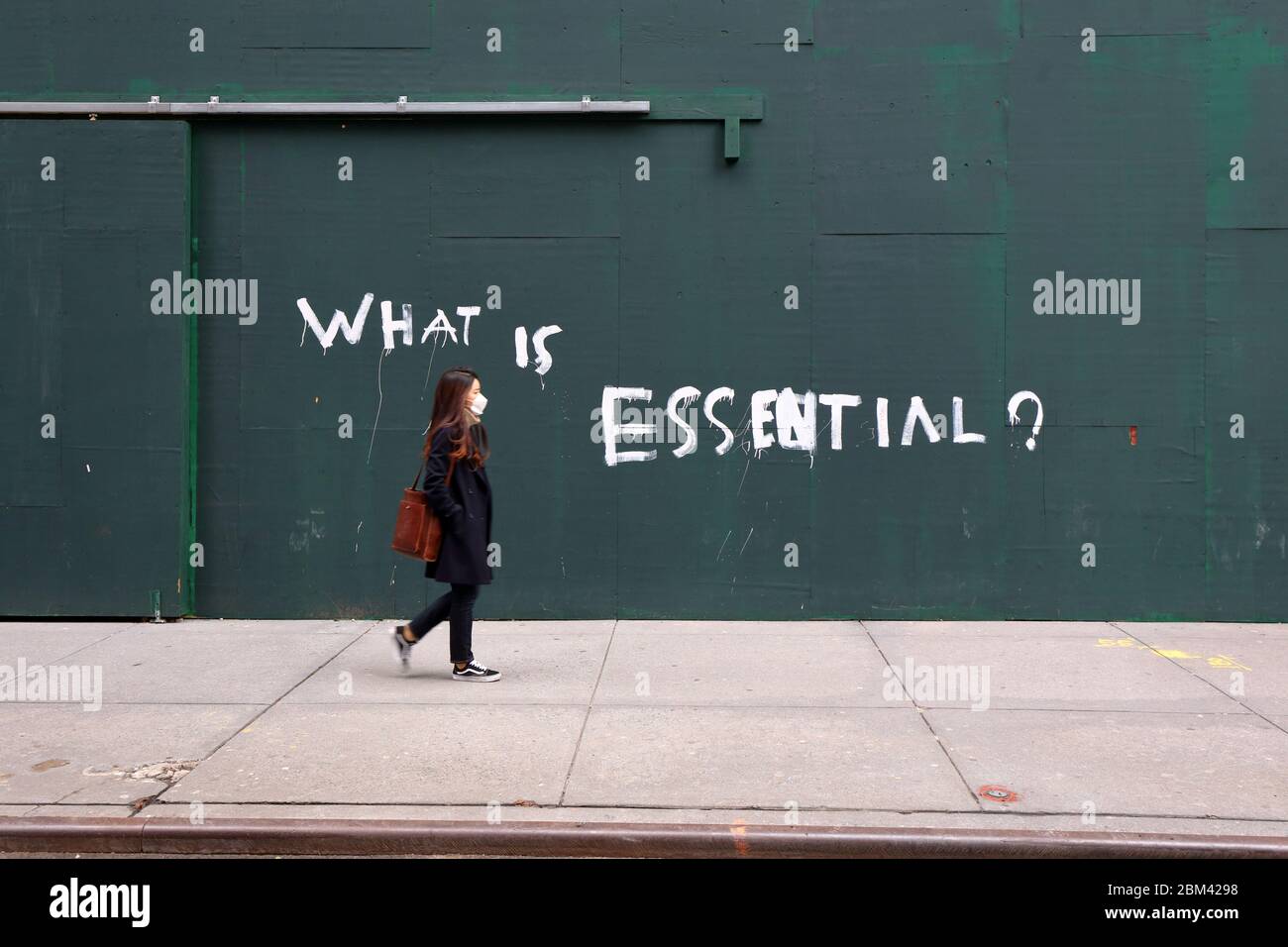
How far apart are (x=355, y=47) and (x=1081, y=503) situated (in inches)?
262

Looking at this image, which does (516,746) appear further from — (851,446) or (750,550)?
(851,446)

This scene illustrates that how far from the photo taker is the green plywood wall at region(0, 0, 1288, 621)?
8.53 meters

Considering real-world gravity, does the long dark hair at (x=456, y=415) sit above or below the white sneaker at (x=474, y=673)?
above

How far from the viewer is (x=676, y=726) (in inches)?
230

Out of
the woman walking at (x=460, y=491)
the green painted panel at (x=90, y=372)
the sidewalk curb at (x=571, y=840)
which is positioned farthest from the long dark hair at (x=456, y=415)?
the green painted panel at (x=90, y=372)

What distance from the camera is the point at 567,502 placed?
28.5 feet

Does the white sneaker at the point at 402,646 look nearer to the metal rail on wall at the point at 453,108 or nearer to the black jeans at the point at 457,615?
the black jeans at the point at 457,615

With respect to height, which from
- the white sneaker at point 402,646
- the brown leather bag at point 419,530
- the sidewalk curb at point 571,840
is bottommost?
the sidewalk curb at point 571,840

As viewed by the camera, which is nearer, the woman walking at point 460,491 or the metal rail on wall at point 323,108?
the woman walking at point 460,491

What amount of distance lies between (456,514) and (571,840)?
265 cm

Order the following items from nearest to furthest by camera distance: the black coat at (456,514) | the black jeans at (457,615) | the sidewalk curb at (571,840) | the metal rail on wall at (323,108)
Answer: the sidewalk curb at (571,840) → the black coat at (456,514) → the black jeans at (457,615) → the metal rail on wall at (323,108)

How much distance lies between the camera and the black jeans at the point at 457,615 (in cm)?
679

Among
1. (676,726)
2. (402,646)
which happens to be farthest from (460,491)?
(676,726)
